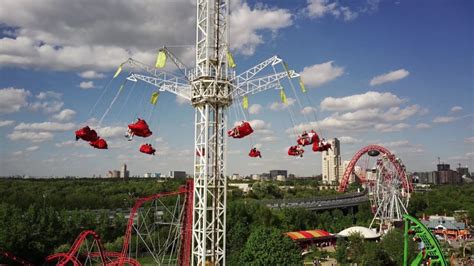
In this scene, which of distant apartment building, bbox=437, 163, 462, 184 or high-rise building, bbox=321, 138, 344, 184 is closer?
high-rise building, bbox=321, 138, 344, 184

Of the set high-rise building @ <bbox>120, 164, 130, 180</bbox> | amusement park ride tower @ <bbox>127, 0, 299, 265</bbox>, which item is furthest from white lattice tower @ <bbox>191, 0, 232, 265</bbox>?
high-rise building @ <bbox>120, 164, 130, 180</bbox>

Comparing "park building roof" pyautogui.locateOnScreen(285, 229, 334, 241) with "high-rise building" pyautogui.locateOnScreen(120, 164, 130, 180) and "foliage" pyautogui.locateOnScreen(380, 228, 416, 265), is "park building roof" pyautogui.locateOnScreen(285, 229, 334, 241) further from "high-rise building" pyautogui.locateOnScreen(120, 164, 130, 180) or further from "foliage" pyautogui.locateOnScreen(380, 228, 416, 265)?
"high-rise building" pyautogui.locateOnScreen(120, 164, 130, 180)

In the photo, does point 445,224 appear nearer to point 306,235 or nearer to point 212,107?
point 306,235

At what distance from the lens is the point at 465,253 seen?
3575cm

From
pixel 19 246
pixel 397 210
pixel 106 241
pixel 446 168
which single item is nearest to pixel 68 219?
pixel 106 241

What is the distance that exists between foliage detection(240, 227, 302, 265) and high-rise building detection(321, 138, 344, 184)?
124657mm

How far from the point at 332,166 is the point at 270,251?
435ft

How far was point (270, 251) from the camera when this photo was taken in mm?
23875

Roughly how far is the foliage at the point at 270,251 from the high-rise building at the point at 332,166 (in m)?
125

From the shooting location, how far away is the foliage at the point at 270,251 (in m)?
23.5

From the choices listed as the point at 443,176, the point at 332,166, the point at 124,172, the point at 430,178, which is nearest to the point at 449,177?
the point at 443,176

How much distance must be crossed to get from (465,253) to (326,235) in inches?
512

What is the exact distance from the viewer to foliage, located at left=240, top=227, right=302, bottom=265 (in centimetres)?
2355

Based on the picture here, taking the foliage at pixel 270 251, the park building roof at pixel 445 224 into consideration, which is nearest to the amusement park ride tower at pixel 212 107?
the foliage at pixel 270 251
